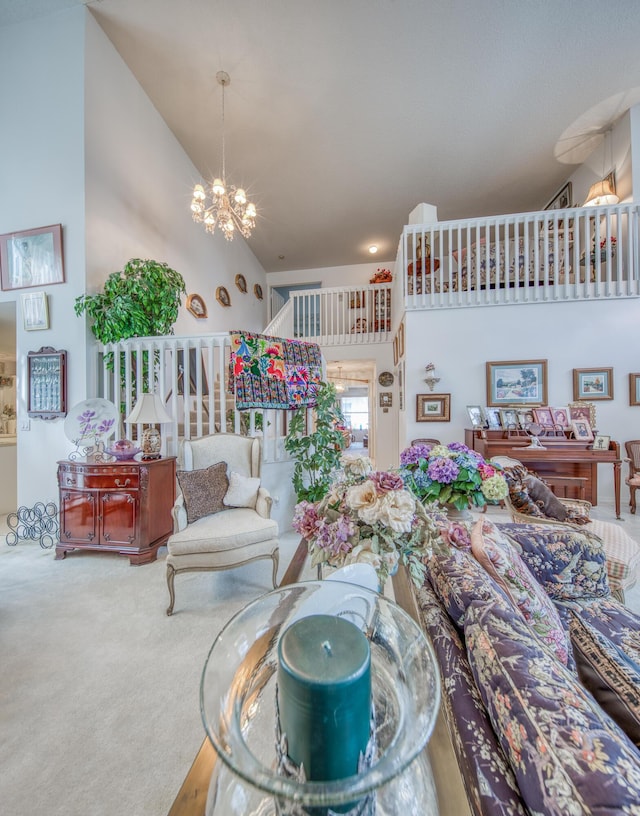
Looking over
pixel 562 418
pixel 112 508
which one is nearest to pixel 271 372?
pixel 112 508

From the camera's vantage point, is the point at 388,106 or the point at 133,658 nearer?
the point at 133,658

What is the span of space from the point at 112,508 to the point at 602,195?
6981mm

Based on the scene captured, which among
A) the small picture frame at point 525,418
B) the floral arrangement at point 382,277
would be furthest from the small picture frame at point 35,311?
the floral arrangement at point 382,277

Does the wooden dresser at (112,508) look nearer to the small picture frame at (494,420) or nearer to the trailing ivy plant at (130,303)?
the trailing ivy plant at (130,303)

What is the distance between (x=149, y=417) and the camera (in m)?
2.76

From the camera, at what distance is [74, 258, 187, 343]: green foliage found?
303cm

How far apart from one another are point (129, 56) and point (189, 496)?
482 cm

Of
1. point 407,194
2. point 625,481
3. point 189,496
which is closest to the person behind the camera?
point 189,496

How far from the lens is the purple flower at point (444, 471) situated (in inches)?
46.8

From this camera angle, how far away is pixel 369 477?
944 mm

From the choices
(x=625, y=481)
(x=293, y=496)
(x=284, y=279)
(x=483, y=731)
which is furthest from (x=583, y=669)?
(x=284, y=279)

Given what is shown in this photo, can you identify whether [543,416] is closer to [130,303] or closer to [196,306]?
[130,303]

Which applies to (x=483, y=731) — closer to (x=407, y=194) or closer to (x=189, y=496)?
(x=189, y=496)

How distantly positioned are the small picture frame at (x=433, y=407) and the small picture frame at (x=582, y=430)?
1415 millimetres
